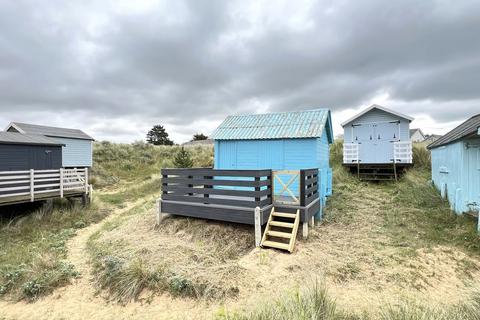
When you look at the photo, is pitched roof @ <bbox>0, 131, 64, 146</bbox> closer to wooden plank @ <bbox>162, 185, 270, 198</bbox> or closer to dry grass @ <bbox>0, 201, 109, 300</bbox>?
dry grass @ <bbox>0, 201, 109, 300</bbox>

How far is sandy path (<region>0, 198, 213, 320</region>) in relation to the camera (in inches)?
169

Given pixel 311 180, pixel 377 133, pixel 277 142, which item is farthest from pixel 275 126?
pixel 377 133

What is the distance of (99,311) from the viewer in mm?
4531

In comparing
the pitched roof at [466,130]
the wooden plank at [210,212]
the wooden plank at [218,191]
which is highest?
the pitched roof at [466,130]

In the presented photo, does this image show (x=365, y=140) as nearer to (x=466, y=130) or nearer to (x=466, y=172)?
(x=466, y=130)

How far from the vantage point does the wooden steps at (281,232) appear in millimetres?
6325

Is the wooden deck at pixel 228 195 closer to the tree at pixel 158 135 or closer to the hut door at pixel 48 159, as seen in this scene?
the hut door at pixel 48 159

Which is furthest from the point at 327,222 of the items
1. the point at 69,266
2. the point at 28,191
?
the point at 28,191

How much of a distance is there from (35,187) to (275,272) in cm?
1052

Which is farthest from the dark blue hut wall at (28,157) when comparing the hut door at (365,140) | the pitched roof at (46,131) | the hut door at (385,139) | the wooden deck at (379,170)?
the hut door at (385,139)

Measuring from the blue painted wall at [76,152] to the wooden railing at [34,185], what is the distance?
10.6 metres

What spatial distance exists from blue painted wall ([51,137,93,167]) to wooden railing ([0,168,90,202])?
10.6m

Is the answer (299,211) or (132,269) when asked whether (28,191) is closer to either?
(132,269)

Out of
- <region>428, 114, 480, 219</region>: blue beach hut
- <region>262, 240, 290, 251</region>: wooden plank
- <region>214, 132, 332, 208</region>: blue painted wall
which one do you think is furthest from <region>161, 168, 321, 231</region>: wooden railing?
<region>428, 114, 480, 219</region>: blue beach hut
